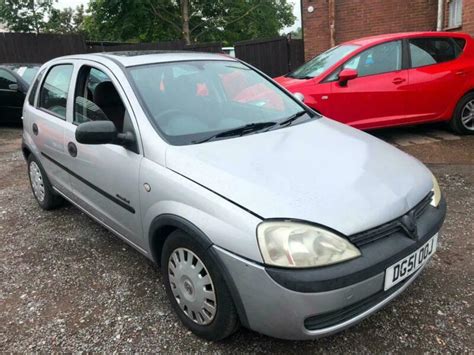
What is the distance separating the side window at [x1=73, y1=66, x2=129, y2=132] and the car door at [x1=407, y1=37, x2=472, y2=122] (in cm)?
445

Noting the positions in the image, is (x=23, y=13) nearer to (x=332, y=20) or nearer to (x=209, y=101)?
(x=332, y=20)

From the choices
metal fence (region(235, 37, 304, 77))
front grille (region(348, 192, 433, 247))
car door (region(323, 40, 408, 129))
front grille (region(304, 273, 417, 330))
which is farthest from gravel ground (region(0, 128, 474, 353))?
metal fence (region(235, 37, 304, 77))

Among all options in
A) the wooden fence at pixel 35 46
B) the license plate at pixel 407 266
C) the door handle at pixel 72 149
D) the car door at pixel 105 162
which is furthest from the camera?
the wooden fence at pixel 35 46

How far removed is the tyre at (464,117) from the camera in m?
6.15

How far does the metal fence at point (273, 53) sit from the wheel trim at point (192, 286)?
1195 centimetres

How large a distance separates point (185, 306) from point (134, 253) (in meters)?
1.16

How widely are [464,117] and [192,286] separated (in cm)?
554

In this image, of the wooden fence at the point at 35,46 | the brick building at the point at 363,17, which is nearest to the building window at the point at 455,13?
the brick building at the point at 363,17

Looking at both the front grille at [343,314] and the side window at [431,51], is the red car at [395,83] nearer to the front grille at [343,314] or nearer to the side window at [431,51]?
the side window at [431,51]

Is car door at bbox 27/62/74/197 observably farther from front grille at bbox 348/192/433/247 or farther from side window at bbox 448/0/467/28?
side window at bbox 448/0/467/28

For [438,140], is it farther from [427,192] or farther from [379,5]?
[379,5]

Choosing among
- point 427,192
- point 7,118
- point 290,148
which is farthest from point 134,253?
point 7,118

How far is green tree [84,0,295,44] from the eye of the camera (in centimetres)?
1983

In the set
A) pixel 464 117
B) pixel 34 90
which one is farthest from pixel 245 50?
pixel 34 90
